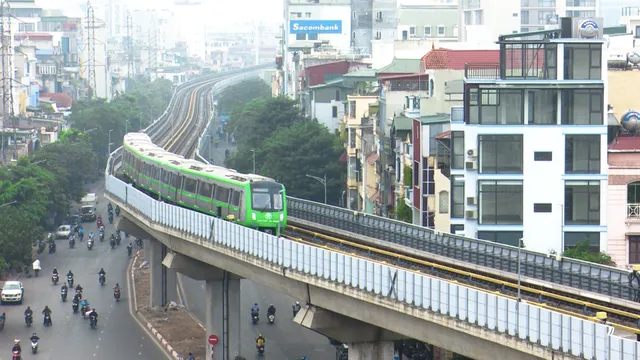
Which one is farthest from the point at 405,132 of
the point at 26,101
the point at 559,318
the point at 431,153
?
the point at 26,101

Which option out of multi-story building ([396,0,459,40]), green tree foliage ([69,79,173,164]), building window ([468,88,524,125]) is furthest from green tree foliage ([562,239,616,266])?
green tree foliage ([69,79,173,164])

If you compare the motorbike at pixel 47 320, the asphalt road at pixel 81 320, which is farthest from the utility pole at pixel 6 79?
the motorbike at pixel 47 320

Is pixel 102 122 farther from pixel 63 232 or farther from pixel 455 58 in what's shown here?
pixel 455 58

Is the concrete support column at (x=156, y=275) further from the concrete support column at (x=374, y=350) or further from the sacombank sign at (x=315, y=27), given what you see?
the sacombank sign at (x=315, y=27)

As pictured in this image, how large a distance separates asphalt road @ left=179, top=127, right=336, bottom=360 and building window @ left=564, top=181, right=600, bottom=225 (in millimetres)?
13484

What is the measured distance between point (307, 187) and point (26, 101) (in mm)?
66428

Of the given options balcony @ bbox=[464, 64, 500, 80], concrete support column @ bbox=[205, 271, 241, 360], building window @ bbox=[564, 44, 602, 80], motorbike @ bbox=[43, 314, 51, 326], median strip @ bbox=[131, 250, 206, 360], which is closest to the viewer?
building window @ bbox=[564, 44, 602, 80]

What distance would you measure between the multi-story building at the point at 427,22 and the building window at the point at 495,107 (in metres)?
86.7

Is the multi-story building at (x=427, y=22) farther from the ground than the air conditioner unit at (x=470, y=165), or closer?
farther from the ground

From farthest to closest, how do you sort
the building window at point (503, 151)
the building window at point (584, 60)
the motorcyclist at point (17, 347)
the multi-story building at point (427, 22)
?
the multi-story building at point (427, 22)
the motorcyclist at point (17, 347)
the building window at point (503, 151)
the building window at point (584, 60)

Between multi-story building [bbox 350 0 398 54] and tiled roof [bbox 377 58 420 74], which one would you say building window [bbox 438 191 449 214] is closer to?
tiled roof [bbox 377 58 420 74]

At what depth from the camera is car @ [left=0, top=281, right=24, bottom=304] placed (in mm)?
80375

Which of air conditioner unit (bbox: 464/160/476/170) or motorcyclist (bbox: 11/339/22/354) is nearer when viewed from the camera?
air conditioner unit (bbox: 464/160/476/170)

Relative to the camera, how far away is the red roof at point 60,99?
17961 cm
